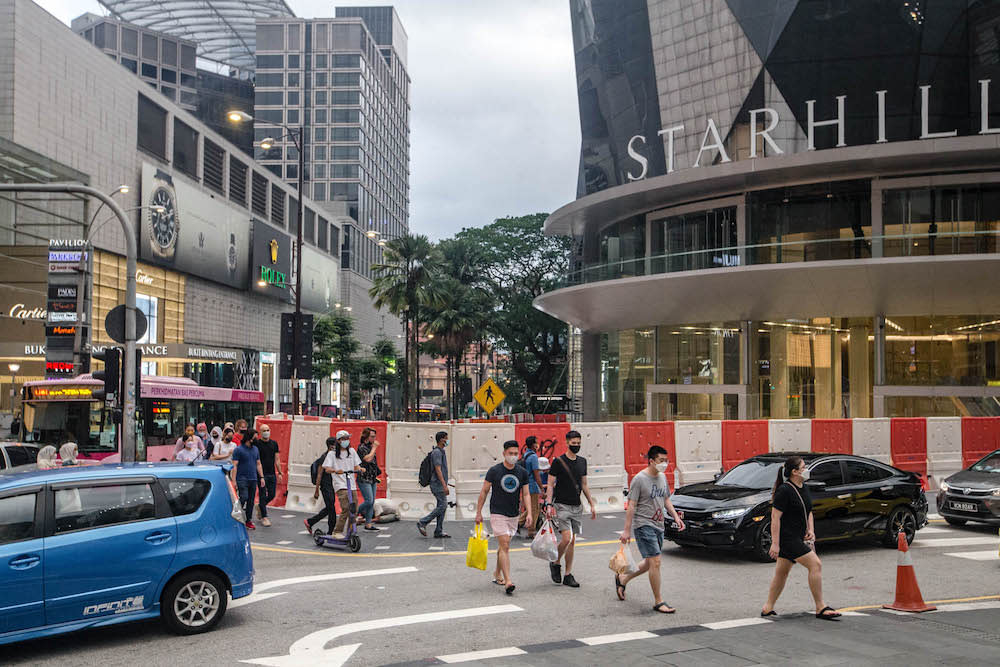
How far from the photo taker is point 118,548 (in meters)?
7.81

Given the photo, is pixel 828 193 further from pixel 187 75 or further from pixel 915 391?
pixel 187 75

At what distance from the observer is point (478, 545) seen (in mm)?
10180

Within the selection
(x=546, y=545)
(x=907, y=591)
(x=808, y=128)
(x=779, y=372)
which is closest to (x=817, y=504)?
(x=907, y=591)

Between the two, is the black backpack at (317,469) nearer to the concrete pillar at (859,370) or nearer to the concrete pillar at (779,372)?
the concrete pillar at (779,372)

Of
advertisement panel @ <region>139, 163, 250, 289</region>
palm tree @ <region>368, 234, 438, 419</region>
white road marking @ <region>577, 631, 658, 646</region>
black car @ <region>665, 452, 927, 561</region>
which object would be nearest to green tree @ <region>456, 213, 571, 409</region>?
palm tree @ <region>368, 234, 438, 419</region>

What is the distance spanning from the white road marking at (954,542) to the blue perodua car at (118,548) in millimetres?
10928

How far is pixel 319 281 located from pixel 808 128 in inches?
2248

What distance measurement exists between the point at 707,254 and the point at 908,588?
2668 cm

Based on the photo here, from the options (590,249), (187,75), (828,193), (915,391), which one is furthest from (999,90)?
(187,75)

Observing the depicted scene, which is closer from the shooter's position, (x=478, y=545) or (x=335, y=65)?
(x=478, y=545)

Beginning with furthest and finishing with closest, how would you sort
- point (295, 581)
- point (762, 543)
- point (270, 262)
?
1. point (270, 262)
2. point (762, 543)
3. point (295, 581)

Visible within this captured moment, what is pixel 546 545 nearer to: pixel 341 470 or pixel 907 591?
pixel 907 591

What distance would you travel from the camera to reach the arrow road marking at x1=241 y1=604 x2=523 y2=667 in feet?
24.8

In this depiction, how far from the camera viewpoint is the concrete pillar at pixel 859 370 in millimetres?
36875
